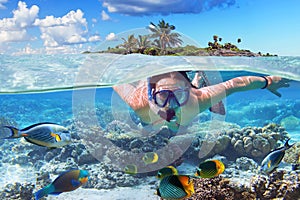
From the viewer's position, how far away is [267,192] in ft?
19.8

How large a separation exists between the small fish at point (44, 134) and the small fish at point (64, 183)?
54 centimetres

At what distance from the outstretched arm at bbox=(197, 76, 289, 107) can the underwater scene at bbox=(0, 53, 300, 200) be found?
2cm

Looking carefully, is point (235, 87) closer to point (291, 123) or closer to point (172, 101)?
point (172, 101)

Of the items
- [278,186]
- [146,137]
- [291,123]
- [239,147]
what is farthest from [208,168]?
[291,123]

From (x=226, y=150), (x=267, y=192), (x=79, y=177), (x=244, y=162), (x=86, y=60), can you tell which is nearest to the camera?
(x=79, y=177)

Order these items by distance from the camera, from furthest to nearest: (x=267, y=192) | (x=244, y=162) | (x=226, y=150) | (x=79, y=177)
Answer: (x=226, y=150), (x=244, y=162), (x=267, y=192), (x=79, y=177)

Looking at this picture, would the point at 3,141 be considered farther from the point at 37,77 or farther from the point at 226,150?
the point at 226,150

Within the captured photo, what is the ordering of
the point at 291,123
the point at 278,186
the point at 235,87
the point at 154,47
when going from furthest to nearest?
the point at 291,123 → the point at 154,47 → the point at 235,87 → the point at 278,186

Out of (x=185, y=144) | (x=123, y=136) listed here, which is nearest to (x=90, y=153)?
(x=123, y=136)

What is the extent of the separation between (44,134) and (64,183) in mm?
843

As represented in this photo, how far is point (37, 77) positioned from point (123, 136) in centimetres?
→ 588

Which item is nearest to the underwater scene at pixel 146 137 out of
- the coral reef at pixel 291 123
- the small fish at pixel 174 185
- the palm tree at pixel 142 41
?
the small fish at pixel 174 185

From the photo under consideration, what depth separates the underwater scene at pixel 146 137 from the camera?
16.3ft

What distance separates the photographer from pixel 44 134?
4207 mm
